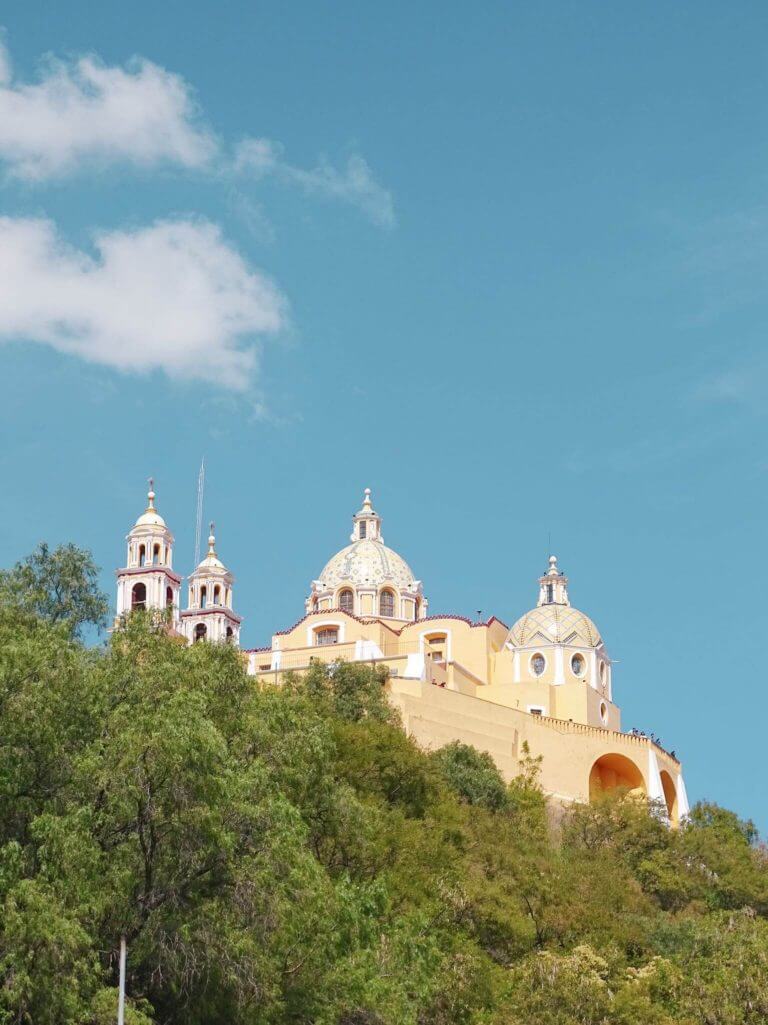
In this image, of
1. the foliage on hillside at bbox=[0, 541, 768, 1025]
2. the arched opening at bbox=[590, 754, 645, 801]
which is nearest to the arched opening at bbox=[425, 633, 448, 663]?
the arched opening at bbox=[590, 754, 645, 801]

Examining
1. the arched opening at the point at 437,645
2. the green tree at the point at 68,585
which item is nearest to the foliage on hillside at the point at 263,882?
the green tree at the point at 68,585

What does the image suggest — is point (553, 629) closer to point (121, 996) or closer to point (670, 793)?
point (670, 793)

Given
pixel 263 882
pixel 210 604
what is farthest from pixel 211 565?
pixel 263 882

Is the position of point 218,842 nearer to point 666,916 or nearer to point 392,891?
point 392,891

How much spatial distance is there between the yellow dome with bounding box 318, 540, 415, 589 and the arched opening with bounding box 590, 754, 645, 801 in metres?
8.92

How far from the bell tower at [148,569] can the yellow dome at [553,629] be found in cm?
1017

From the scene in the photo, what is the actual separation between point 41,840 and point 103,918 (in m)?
1.22

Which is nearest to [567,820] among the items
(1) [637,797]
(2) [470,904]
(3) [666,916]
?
(1) [637,797]

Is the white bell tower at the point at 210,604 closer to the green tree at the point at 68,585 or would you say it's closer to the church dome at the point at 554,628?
the church dome at the point at 554,628

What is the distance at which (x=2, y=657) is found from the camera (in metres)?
22.9

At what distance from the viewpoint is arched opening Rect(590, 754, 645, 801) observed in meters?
49.3

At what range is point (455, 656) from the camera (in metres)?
52.0

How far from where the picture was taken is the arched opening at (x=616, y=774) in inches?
1941

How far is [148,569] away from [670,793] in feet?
54.7
